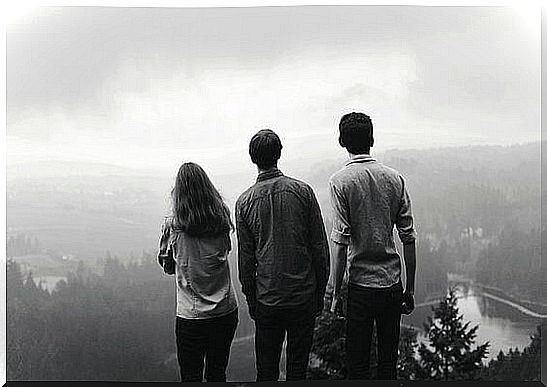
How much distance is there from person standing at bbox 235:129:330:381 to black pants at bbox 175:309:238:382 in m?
0.17

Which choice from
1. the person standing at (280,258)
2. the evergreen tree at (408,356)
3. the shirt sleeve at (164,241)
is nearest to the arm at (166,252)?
the shirt sleeve at (164,241)

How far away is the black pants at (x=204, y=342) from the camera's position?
4.59 metres

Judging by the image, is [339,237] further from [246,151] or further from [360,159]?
[246,151]

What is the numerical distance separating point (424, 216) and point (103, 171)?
195 cm

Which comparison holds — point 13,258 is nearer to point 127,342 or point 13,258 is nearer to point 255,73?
point 127,342

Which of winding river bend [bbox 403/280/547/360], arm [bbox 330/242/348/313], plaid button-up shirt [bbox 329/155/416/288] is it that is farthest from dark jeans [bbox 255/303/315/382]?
winding river bend [bbox 403/280/547/360]

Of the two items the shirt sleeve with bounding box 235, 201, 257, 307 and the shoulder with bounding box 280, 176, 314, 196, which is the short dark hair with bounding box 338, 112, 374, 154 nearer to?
the shoulder with bounding box 280, 176, 314, 196

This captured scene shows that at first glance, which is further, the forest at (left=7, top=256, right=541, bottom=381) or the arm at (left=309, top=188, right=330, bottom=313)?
the forest at (left=7, top=256, right=541, bottom=381)

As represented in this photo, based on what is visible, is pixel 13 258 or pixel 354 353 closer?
pixel 354 353

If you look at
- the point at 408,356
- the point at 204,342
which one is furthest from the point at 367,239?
the point at 408,356

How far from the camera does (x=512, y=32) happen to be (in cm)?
542

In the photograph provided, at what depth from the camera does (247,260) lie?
182 inches

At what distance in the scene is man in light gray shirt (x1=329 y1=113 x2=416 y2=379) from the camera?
458 centimetres

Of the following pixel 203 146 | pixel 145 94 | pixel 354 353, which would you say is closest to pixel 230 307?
pixel 354 353
